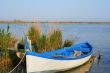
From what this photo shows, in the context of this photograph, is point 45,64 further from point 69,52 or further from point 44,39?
point 69,52

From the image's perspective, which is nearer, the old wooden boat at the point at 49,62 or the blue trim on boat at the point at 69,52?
the old wooden boat at the point at 49,62

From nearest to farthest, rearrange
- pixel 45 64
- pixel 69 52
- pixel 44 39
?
pixel 45 64
pixel 44 39
pixel 69 52

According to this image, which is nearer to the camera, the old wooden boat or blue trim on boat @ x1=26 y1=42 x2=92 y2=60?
the old wooden boat

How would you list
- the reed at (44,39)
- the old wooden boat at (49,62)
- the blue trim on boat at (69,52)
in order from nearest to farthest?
the old wooden boat at (49,62) → the blue trim on boat at (69,52) → the reed at (44,39)

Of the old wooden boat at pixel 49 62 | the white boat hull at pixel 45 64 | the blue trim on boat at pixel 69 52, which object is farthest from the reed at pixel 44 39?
the white boat hull at pixel 45 64

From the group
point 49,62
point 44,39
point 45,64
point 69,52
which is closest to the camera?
point 45,64

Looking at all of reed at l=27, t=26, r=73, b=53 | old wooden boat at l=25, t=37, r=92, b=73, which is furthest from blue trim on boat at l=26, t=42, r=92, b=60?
reed at l=27, t=26, r=73, b=53

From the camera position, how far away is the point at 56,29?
1578 centimetres

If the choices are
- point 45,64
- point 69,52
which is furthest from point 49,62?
point 69,52

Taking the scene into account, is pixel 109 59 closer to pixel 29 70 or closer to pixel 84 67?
pixel 84 67

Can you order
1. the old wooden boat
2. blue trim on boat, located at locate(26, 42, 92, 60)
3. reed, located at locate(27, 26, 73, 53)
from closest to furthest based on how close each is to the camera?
the old wooden boat, blue trim on boat, located at locate(26, 42, 92, 60), reed, located at locate(27, 26, 73, 53)

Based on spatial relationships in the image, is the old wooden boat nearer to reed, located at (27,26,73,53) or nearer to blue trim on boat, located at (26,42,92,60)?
blue trim on boat, located at (26,42,92,60)

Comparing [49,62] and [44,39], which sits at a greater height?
[44,39]

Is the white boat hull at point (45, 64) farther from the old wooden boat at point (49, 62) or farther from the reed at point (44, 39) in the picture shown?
the reed at point (44, 39)
